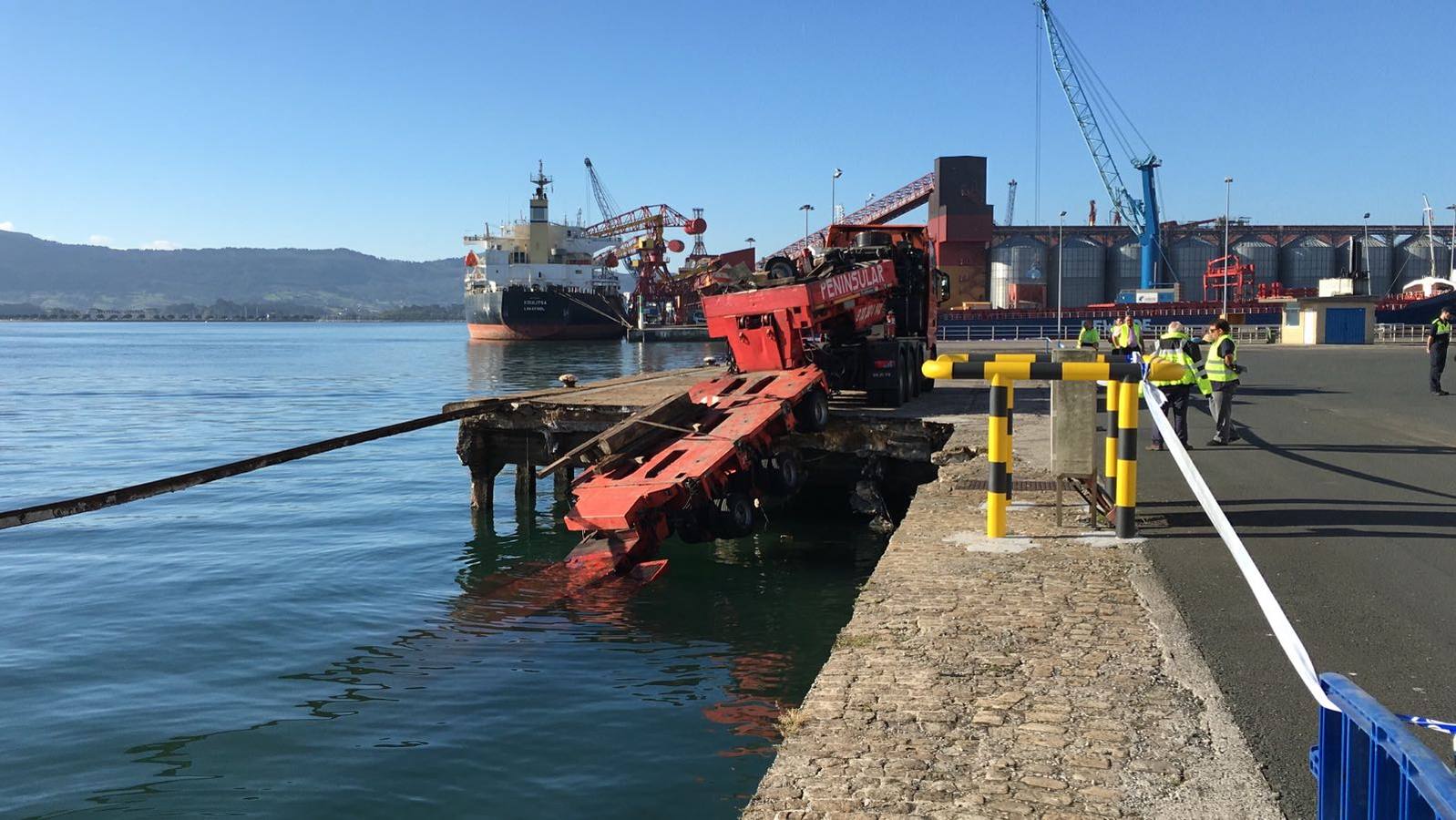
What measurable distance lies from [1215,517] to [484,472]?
468 inches

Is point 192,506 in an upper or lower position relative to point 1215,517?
lower

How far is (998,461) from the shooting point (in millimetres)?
7809

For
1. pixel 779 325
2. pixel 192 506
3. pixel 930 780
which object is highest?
pixel 779 325

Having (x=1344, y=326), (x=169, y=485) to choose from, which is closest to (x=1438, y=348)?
(x=169, y=485)

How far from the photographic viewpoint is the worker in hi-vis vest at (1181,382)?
43.2 feet

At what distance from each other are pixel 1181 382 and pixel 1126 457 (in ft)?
19.0

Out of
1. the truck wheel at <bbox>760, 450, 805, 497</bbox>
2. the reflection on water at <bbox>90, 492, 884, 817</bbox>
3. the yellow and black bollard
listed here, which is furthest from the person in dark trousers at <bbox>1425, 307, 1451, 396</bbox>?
the yellow and black bollard

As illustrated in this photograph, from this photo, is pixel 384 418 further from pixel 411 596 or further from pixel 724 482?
pixel 724 482

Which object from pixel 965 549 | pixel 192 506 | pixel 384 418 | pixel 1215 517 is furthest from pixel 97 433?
pixel 1215 517

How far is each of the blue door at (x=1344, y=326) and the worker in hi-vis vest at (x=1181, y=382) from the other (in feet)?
121

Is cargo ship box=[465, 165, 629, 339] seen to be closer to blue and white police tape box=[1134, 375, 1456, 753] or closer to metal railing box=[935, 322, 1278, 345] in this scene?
metal railing box=[935, 322, 1278, 345]

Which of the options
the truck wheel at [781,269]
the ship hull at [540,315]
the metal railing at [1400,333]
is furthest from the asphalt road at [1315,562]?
the ship hull at [540,315]

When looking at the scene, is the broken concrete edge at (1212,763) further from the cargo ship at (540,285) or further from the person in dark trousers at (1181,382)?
the cargo ship at (540,285)

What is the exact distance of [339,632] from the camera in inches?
410
